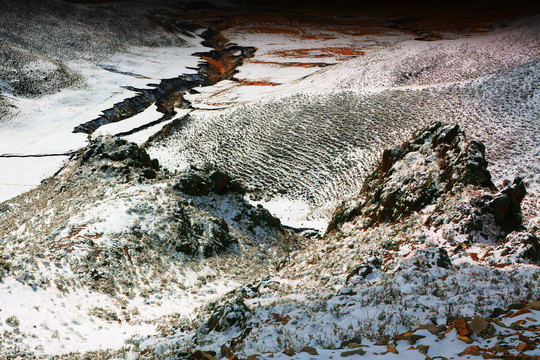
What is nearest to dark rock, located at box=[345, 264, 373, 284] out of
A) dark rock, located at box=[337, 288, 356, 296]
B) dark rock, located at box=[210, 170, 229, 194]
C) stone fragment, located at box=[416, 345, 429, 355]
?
dark rock, located at box=[337, 288, 356, 296]

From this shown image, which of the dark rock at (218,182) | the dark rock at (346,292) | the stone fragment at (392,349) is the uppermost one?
the stone fragment at (392,349)

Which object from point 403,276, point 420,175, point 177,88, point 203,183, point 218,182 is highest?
point 177,88

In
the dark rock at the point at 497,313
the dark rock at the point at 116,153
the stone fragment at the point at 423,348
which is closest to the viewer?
the stone fragment at the point at 423,348

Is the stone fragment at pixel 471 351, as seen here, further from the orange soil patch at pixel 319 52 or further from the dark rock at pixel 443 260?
the orange soil patch at pixel 319 52

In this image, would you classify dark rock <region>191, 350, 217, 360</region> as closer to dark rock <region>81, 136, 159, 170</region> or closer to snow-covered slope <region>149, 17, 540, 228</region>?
dark rock <region>81, 136, 159, 170</region>

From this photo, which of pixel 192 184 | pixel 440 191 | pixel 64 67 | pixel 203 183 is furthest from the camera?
pixel 64 67

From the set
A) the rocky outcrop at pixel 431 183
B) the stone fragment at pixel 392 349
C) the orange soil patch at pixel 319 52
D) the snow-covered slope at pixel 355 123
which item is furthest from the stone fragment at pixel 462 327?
the orange soil patch at pixel 319 52

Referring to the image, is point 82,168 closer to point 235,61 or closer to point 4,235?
point 4,235

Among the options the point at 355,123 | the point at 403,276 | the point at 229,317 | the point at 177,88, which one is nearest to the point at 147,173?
the point at 229,317

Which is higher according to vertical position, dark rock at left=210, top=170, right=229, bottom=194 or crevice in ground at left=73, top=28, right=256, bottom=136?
crevice in ground at left=73, top=28, right=256, bottom=136

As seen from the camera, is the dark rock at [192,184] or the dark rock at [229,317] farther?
the dark rock at [192,184]

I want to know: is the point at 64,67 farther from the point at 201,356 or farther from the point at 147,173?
the point at 201,356

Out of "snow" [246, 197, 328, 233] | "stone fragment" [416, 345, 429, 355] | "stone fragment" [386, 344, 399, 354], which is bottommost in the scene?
"snow" [246, 197, 328, 233]

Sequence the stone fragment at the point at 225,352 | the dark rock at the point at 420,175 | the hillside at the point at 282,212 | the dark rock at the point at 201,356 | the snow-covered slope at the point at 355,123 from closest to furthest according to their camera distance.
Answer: the dark rock at the point at 201,356 → the stone fragment at the point at 225,352 → the hillside at the point at 282,212 → the dark rock at the point at 420,175 → the snow-covered slope at the point at 355,123
